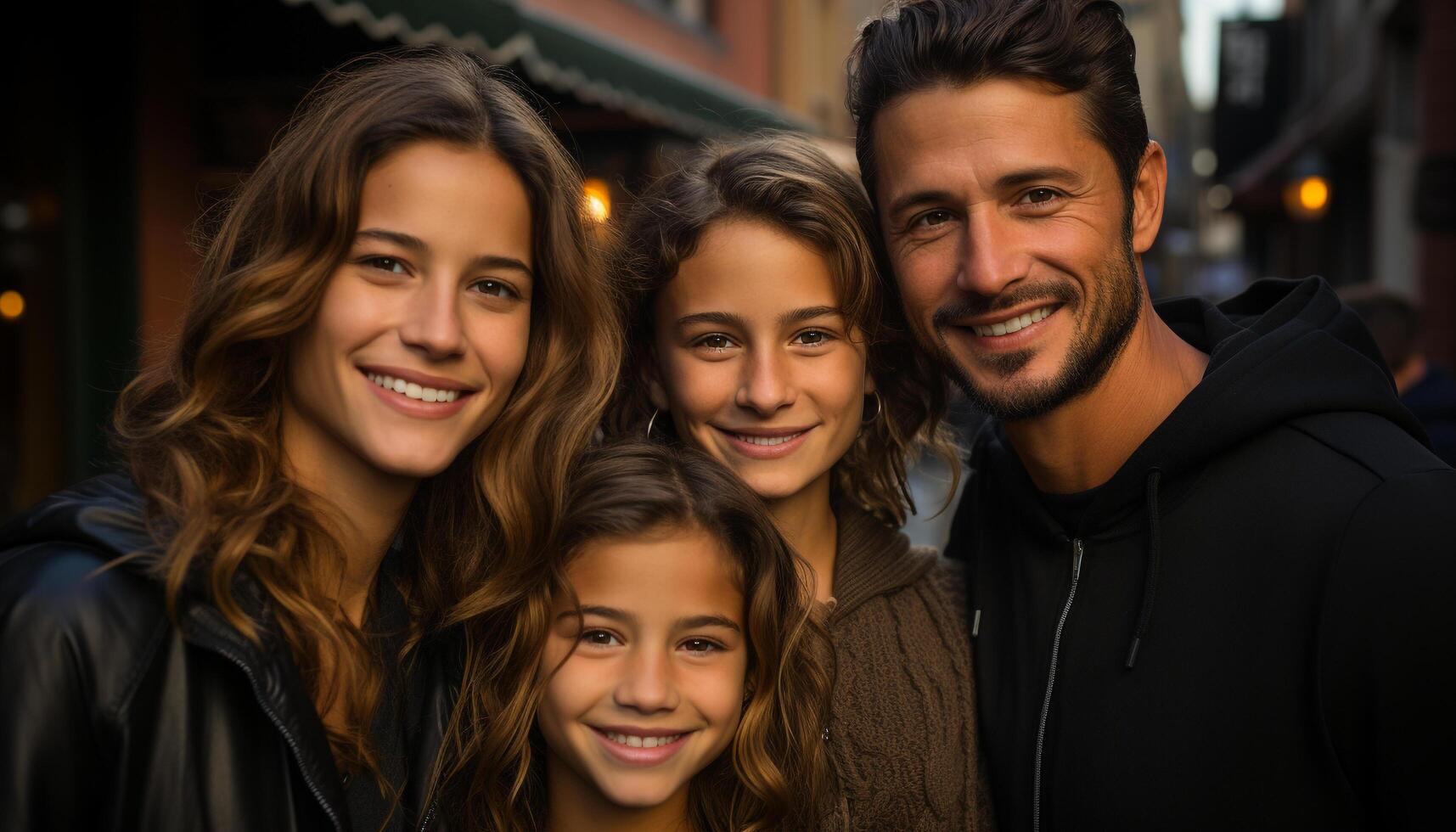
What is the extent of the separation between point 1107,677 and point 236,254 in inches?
72.7

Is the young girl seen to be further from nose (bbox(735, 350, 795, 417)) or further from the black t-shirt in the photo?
the black t-shirt

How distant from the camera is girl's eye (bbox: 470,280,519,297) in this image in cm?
249

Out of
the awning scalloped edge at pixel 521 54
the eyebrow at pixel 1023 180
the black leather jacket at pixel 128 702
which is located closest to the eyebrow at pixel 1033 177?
the eyebrow at pixel 1023 180

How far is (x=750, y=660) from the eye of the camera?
2723 mm

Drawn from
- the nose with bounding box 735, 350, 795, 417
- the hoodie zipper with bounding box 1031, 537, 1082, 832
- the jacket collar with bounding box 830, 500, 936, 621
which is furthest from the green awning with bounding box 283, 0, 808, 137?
the hoodie zipper with bounding box 1031, 537, 1082, 832

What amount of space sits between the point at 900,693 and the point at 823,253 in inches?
39.6

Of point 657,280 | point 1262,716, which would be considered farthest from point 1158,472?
point 657,280

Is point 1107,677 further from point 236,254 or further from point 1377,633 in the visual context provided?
point 236,254

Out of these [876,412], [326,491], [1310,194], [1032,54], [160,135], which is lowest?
[326,491]

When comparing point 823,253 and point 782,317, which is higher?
point 823,253

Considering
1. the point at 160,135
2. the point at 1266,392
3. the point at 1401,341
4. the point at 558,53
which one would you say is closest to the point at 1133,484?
the point at 1266,392

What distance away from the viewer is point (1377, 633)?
2.10 m

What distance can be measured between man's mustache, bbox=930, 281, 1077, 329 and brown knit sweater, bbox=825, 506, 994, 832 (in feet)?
2.18

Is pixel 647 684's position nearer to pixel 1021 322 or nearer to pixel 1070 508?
pixel 1070 508
